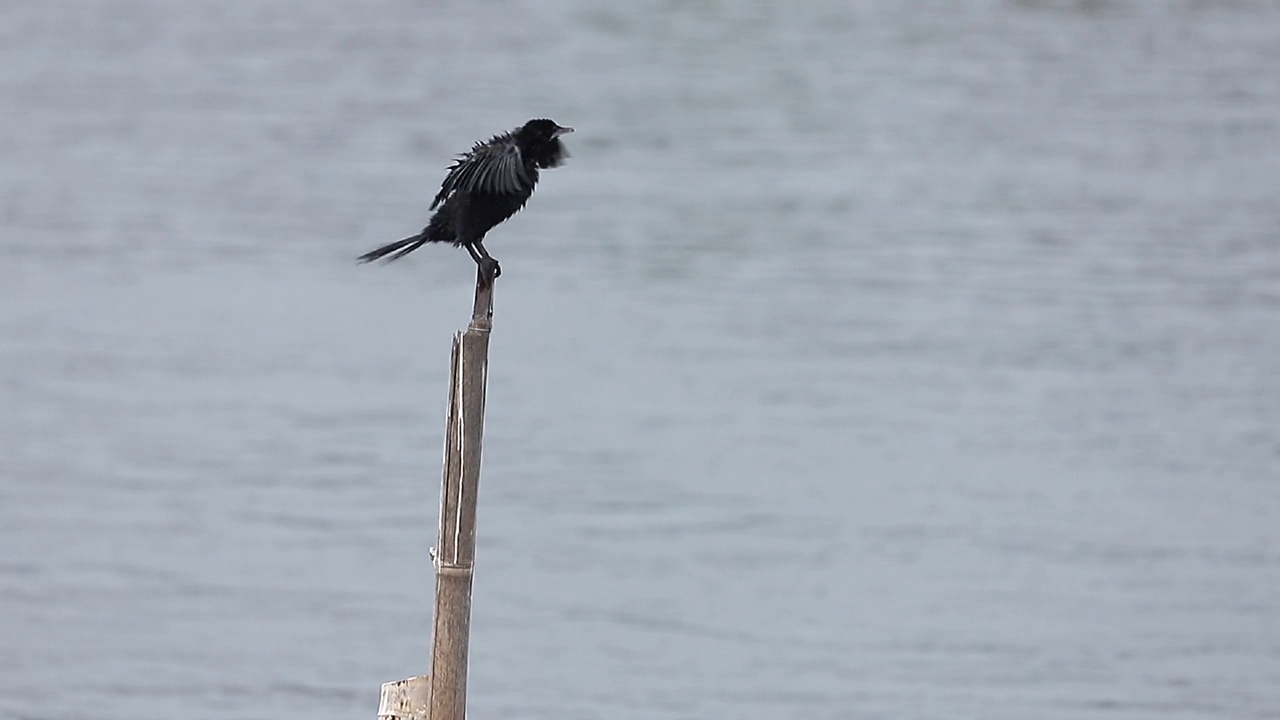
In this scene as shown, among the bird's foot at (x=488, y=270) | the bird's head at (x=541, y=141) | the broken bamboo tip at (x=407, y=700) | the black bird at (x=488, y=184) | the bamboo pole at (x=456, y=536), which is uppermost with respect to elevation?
the bird's head at (x=541, y=141)

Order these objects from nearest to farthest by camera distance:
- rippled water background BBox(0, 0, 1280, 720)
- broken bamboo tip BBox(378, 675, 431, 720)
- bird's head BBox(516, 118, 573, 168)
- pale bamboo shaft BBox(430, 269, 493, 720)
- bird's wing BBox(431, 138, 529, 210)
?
pale bamboo shaft BBox(430, 269, 493, 720) < broken bamboo tip BBox(378, 675, 431, 720) < bird's wing BBox(431, 138, 529, 210) < bird's head BBox(516, 118, 573, 168) < rippled water background BBox(0, 0, 1280, 720)

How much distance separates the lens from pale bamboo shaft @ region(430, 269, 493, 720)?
5.10 m

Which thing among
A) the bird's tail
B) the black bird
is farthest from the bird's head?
the bird's tail

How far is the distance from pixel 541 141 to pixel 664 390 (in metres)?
10.5

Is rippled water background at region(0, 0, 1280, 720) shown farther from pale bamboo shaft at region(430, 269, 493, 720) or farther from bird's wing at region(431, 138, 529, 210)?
pale bamboo shaft at region(430, 269, 493, 720)

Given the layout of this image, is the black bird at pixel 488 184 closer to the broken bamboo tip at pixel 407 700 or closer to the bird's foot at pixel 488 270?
the bird's foot at pixel 488 270

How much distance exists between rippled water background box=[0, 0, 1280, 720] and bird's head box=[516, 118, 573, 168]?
453cm

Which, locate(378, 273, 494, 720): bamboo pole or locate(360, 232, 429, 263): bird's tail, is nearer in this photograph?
locate(378, 273, 494, 720): bamboo pole

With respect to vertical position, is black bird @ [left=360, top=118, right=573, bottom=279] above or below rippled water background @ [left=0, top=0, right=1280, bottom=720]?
below

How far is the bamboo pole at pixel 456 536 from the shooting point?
5.11 metres

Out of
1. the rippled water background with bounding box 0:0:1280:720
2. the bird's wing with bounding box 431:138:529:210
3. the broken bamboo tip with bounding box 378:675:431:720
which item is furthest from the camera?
the rippled water background with bounding box 0:0:1280:720

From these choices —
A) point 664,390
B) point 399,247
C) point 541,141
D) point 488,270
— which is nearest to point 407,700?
point 488,270

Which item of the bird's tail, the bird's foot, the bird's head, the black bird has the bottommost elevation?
the bird's foot

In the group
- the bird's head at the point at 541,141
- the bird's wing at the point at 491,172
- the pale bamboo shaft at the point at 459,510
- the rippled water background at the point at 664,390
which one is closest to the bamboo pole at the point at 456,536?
the pale bamboo shaft at the point at 459,510
